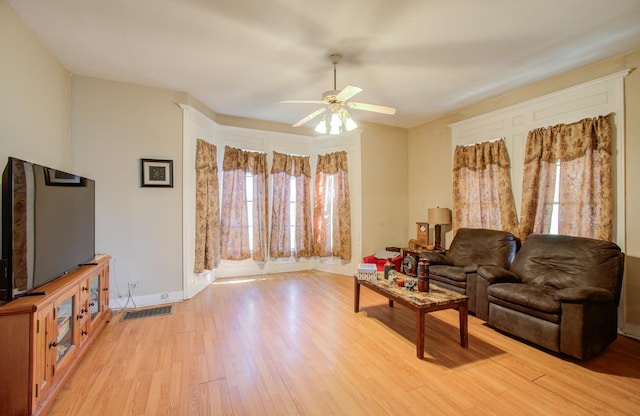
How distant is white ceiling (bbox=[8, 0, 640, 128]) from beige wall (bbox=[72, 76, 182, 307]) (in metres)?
0.28

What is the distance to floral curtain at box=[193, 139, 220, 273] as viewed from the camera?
4.04 meters

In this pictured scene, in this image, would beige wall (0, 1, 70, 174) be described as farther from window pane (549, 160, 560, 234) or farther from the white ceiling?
window pane (549, 160, 560, 234)

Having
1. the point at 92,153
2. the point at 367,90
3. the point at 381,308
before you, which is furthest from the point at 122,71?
the point at 381,308

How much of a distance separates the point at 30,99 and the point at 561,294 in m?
4.98

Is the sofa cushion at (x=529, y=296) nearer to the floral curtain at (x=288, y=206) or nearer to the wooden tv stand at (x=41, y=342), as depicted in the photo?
the floral curtain at (x=288, y=206)

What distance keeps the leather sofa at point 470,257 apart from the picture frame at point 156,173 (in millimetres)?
3756

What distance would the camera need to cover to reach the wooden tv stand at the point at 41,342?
1.58 meters

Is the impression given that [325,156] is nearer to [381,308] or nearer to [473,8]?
[381,308]

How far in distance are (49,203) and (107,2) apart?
1603mm

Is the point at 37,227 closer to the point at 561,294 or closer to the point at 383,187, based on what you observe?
the point at 561,294

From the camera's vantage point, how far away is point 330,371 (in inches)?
84.4

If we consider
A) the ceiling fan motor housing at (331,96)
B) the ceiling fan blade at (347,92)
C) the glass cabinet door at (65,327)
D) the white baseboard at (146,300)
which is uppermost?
the ceiling fan motor housing at (331,96)

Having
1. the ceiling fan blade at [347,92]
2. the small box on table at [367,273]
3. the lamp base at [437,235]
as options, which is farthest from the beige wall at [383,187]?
the ceiling fan blade at [347,92]

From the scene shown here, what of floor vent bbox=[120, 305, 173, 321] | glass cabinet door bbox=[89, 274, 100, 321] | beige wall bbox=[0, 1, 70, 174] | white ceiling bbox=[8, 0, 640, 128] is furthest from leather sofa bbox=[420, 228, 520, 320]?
beige wall bbox=[0, 1, 70, 174]
